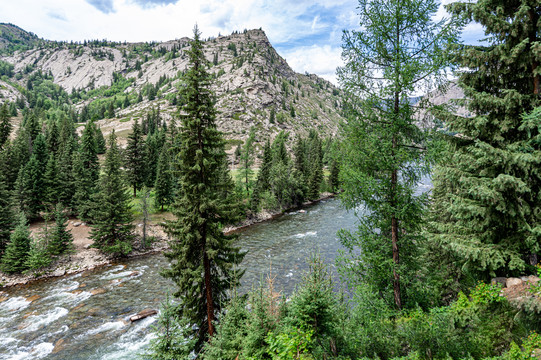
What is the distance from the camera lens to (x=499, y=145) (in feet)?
29.6

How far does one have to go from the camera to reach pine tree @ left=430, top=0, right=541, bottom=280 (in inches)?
319

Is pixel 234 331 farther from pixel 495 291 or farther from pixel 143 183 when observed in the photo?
pixel 143 183

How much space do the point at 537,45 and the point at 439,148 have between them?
434 centimetres

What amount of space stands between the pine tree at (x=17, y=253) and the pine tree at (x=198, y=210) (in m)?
28.4

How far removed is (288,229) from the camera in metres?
45.4

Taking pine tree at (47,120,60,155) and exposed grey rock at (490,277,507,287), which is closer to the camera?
exposed grey rock at (490,277,507,287)

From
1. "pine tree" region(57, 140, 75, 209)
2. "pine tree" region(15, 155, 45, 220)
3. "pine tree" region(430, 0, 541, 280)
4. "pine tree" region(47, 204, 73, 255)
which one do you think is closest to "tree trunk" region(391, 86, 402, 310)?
"pine tree" region(430, 0, 541, 280)

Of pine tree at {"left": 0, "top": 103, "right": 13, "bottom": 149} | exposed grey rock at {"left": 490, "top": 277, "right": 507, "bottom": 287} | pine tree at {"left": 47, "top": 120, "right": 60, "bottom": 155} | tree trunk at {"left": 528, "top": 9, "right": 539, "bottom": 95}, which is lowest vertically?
exposed grey rock at {"left": 490, "top": 277, "right": 507, "bottom": 287}

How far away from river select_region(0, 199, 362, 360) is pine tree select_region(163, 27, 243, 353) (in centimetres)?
348

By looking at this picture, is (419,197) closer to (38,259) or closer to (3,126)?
(38,259)

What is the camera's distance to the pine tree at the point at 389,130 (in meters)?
8.72

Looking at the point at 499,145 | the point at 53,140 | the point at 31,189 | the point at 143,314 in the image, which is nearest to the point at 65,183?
the point at 31,189

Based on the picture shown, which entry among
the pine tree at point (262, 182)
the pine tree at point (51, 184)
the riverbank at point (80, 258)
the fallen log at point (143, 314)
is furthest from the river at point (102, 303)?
the pine tree at point (51, 184)

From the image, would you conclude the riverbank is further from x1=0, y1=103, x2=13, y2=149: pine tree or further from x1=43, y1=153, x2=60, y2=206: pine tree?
x1=0, y1=103, x2=13, y2=149: pine tree
